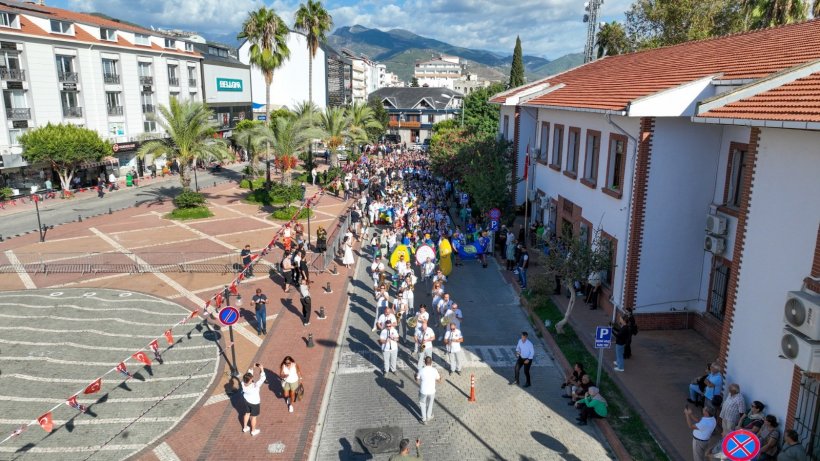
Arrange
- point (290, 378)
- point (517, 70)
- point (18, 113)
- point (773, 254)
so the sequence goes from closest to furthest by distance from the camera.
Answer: point (773, 254) → point (290, 378) → point (18, 113) → point (517, 70)

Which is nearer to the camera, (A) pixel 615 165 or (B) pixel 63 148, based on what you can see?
(A) pixel 615 165

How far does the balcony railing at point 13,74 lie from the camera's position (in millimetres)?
36272

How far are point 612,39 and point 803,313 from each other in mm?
48805

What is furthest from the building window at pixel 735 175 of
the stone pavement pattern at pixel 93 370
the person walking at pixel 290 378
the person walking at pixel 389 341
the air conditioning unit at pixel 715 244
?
the stone pavement pattern at pixel 93 370

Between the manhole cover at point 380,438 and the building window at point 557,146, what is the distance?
15.3 meters

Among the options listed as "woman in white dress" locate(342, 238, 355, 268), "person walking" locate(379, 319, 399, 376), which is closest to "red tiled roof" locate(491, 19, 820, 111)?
"person walking" locate(379, 319, 399, 376)

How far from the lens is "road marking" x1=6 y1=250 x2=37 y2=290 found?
68.2ft

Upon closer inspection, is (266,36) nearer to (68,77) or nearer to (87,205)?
(68,77)

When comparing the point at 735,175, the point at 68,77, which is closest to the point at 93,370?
the point at 735,175

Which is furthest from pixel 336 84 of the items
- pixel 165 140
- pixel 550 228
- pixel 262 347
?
pixel 262 347

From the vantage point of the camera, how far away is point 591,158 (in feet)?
64.8

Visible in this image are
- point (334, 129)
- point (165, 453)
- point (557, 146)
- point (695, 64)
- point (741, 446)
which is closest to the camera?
point (741, 446)

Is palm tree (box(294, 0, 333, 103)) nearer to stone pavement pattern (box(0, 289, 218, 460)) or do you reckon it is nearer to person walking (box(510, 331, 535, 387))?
stone pavement pattern (box(0, 289, 218, 460))

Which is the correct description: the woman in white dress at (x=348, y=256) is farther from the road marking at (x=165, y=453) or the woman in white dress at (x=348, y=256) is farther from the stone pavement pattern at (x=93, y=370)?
the road marking at (x=165, y=453)
